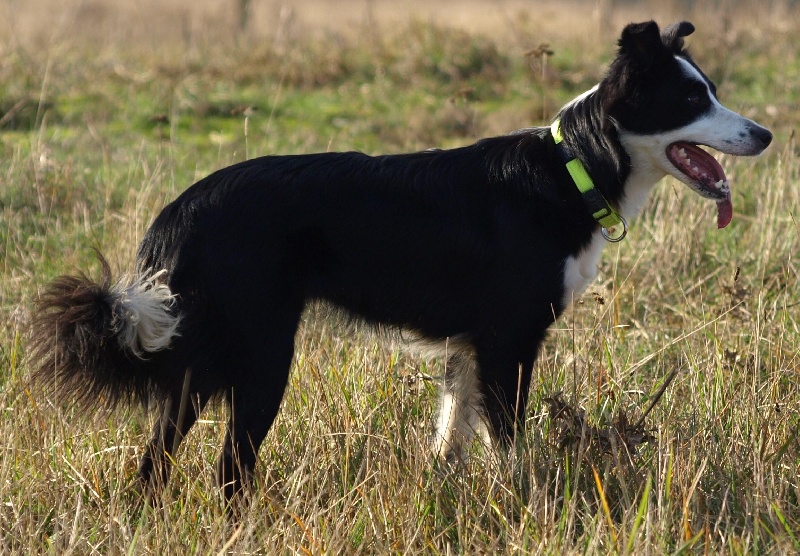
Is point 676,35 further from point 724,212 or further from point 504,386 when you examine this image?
point 504,386

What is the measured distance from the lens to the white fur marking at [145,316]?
2.99 meters

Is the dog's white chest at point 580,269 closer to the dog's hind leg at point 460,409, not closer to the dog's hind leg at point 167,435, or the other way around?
the dog's hind leg at point 460,409

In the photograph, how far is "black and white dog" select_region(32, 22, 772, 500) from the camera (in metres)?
3.07

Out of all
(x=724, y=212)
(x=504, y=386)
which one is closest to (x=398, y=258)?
(x=504, y=386)

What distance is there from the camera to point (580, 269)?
3434 millimetres

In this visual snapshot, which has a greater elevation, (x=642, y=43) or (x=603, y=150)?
(x=642, y=43)

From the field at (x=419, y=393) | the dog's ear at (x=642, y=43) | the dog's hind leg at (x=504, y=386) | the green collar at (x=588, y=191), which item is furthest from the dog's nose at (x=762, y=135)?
the dog's hind leg at (x=504, y=386)

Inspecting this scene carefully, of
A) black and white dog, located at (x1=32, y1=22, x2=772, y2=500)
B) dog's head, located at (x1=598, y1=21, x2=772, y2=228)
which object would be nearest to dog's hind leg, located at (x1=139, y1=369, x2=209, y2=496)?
black and white dog, located at (x1=32, y1=22, x2=772, y2=500)

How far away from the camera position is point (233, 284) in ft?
10.0

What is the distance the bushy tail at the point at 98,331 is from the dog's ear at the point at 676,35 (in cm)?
197

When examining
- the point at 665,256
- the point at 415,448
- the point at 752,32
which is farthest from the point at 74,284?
the point at 752,32

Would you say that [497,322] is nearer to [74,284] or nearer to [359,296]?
[359,296]

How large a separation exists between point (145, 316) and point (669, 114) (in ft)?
6.14

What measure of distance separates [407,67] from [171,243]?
6.51m
